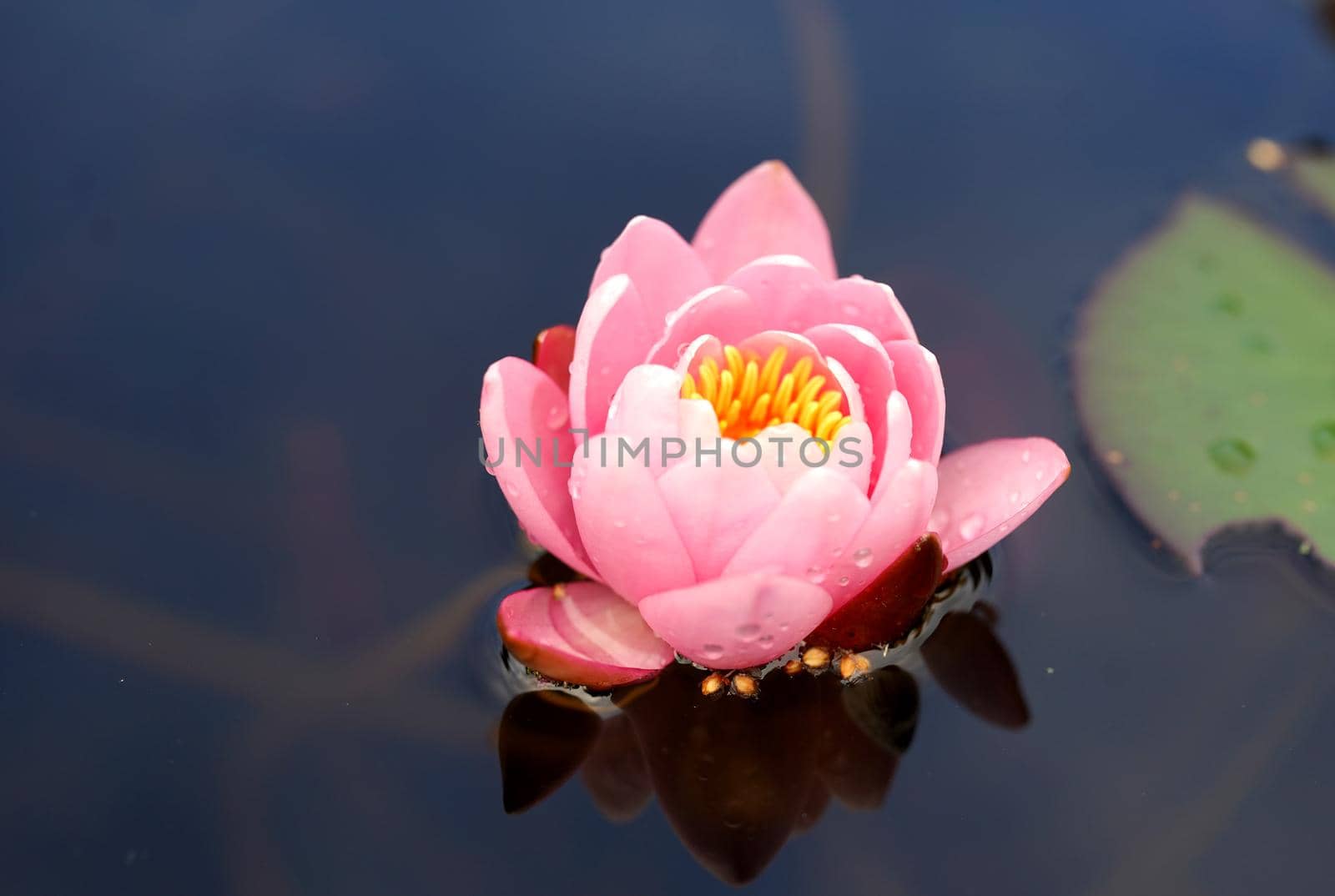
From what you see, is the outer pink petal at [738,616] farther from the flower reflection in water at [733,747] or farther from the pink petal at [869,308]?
the pink petal at [869,308]

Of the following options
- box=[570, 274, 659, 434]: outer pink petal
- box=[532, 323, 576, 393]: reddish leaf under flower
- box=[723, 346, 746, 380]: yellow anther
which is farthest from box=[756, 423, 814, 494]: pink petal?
box=[532, 323, 576, 393]: reddish leaf under flower

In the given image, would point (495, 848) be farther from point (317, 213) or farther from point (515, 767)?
point (317, 213)

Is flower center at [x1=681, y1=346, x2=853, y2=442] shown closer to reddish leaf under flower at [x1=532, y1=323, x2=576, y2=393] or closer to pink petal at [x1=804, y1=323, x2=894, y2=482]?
pink petal at [x1=804, y1=323, x2=894, y2=482]

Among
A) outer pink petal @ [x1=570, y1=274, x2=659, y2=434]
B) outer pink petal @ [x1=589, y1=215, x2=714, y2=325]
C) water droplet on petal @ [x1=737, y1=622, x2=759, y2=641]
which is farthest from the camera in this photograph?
outer pink petal @ [x1=589, y1=215, x2=714, y2=325]

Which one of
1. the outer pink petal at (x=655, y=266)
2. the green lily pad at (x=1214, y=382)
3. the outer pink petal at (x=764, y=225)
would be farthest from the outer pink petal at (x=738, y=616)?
the green lily pad at (x=1214, y=382)

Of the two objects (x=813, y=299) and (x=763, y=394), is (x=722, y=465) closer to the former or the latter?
(x=763, y=394)

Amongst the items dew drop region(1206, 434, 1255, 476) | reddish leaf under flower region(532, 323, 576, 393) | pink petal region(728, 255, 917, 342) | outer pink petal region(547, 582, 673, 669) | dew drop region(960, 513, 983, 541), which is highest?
pink petal region(728, 255, 917, 342)

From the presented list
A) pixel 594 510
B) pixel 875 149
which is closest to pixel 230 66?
pixel 875 149

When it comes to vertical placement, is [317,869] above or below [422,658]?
below
